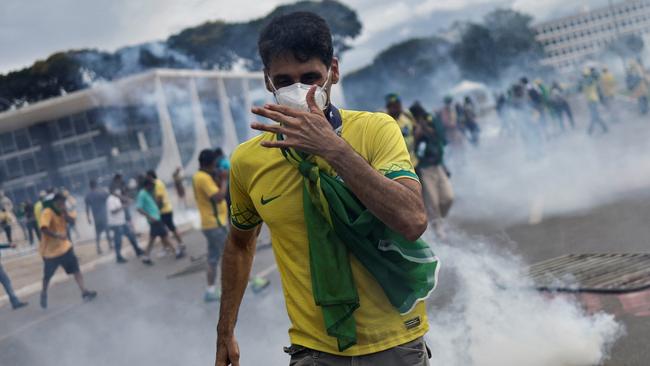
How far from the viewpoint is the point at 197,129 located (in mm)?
32875

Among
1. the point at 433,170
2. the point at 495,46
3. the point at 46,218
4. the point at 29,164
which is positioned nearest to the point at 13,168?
the point at 29,164

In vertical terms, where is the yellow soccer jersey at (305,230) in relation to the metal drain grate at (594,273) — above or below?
above

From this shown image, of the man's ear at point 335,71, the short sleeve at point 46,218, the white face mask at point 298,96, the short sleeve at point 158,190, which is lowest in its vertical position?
the short sleeve at point 158,190

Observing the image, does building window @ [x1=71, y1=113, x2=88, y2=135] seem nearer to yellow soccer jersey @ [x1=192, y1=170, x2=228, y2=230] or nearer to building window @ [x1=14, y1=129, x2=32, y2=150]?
building window @ [x1=14, y1=129, x2=32, y2=150]

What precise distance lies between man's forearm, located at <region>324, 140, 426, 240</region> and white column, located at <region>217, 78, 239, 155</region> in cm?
3521

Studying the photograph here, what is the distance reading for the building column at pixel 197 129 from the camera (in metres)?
29.9

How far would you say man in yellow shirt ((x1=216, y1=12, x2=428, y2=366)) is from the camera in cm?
165

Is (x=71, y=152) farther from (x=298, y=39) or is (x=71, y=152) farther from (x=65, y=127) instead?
(x=298, y=39)

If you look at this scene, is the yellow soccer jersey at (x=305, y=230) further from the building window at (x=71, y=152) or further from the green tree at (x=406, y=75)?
the green tree at (x=406, y=75)

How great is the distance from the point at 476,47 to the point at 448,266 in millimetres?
44138

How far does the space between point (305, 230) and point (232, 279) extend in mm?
499

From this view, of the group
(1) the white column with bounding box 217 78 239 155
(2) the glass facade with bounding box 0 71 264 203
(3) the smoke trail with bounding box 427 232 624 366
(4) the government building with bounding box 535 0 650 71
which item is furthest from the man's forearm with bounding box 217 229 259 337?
(4) the government building with bounding box 535 0 650 71

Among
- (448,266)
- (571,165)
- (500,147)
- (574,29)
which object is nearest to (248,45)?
(500,147)

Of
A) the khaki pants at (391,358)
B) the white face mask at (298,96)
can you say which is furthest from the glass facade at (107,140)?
the white face mask at (298,96)
